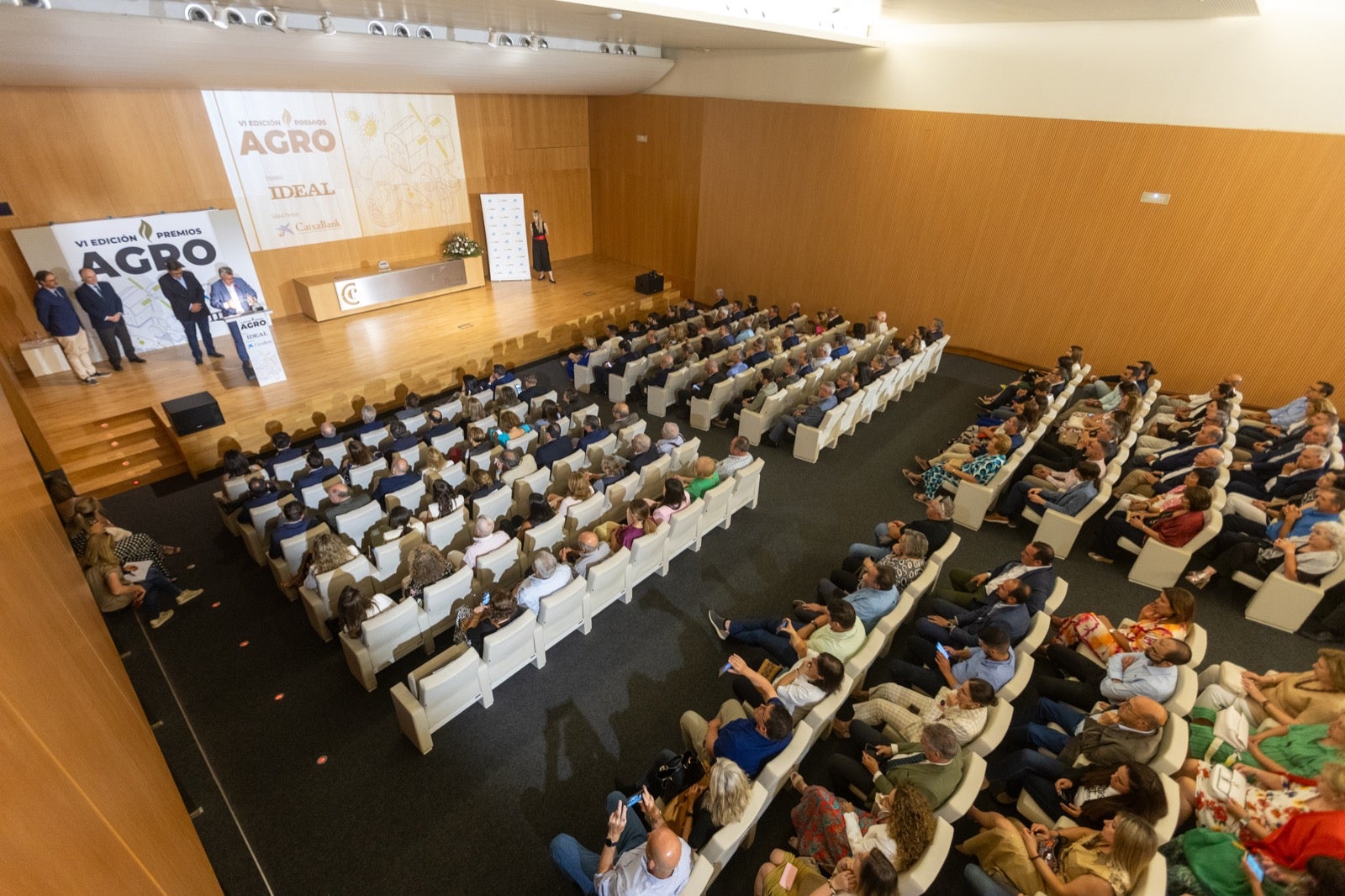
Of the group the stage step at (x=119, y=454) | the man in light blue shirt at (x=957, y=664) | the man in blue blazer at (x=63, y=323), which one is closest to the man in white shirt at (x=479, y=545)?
the man in light blue shirt at (x=957, y=664)

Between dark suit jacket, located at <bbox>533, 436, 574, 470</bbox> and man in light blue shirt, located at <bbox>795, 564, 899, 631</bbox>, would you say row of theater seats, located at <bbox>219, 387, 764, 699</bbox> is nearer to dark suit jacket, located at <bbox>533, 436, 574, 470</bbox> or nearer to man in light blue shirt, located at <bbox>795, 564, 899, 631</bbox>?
dark suit jacket, located at <bbox>533, 436, 574, 470</bbox>

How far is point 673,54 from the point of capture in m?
11.3

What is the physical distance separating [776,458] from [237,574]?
18.3ft

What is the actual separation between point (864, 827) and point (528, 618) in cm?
233

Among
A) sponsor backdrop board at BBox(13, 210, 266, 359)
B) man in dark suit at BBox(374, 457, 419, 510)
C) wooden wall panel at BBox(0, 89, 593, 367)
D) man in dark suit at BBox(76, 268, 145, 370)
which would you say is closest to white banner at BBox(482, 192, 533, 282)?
wooden wall panel at BBox(0, 89, 593, 367)

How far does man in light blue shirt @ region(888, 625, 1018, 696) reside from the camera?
3.59m

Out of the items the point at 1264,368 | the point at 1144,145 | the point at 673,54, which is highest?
the point at 673,54

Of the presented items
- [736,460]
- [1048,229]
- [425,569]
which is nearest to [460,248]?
[736,460]

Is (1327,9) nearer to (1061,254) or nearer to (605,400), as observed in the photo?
(1061,254)

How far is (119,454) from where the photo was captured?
6711 millimetres

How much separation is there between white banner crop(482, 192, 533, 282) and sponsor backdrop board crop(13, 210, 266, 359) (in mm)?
4219

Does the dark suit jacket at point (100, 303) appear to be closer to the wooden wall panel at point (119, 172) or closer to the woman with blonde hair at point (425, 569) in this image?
the wooden wall panel at point (119, 172)

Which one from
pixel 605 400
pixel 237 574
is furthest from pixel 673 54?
pixel 237 574

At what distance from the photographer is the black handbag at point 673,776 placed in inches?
128
